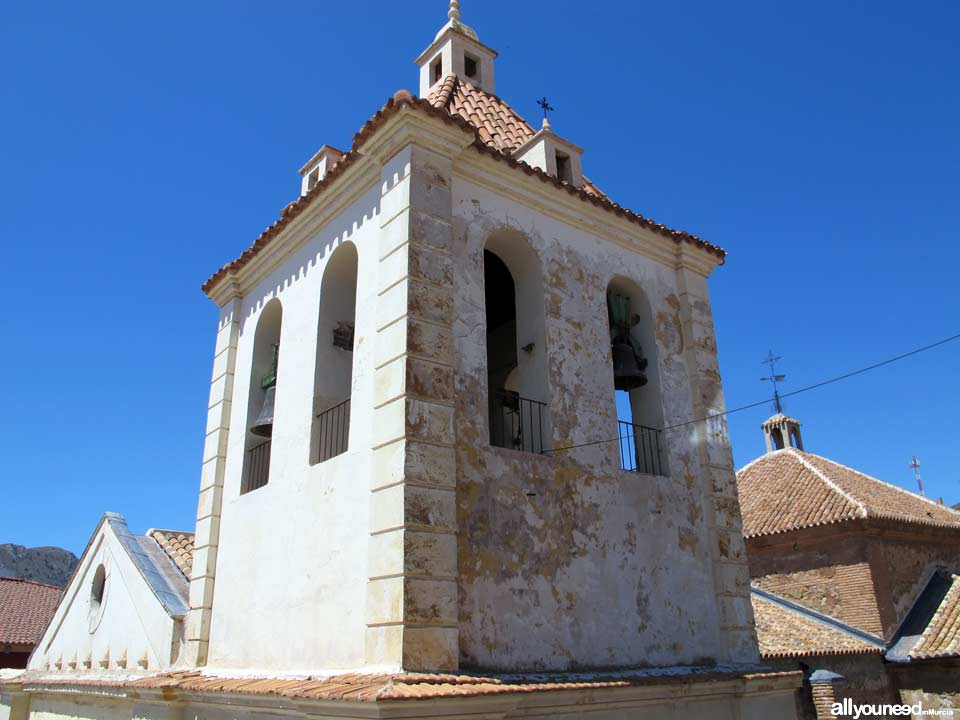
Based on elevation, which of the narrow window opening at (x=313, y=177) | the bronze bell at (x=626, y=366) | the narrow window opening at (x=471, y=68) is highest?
the narrow window opening at (x=471, y=68)

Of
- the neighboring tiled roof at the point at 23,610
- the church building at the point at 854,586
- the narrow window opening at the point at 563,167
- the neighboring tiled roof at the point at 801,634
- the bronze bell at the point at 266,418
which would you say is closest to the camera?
the bronze bell at the point at 266,418

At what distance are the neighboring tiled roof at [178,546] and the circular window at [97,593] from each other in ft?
2.79

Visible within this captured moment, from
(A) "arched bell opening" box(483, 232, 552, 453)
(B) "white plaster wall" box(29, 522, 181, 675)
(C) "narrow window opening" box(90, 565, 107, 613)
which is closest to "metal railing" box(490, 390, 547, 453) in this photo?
(A) "arched bell opening" box(483, 232, 552, 453)

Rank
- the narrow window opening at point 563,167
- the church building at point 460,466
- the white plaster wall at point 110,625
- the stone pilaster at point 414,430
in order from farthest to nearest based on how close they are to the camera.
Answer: the white plaster wall at point 110,625 < the narrow window opening at point 563,167 < the church building at point 460,466 < the stone pilaster at point 414,430

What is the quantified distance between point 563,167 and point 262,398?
4463 mm

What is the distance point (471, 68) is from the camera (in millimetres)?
11234

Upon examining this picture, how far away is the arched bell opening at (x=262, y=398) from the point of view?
871 centimetres

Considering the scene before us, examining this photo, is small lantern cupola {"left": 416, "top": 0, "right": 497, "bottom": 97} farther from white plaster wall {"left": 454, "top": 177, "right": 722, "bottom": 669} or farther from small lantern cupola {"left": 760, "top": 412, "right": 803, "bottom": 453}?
small lantern cupola {"left": 760, "top": 412, "right": 803, "bottom": 453}

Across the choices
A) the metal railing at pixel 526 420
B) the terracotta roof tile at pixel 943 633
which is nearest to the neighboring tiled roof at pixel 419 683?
the metal railing at pixel 526 420

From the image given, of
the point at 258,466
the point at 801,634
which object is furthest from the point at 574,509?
the point at 801,634

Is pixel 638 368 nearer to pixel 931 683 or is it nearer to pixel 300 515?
pixel 300 515

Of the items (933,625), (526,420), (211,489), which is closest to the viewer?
(526,420)

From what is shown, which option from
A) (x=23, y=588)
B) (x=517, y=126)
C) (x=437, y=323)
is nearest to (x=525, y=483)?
(x=437, y=323)

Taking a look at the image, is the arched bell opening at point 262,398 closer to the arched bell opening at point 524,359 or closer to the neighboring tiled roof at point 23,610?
the arched bell opening at point 524,359
